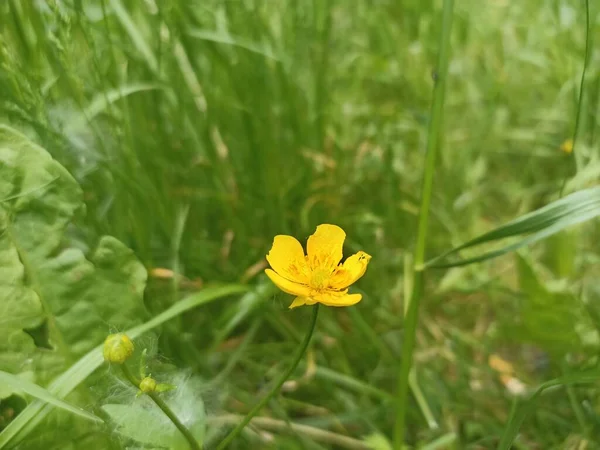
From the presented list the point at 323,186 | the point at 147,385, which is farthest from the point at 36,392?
the point at 323,186

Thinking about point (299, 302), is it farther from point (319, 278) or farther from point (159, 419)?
point (159, 419)

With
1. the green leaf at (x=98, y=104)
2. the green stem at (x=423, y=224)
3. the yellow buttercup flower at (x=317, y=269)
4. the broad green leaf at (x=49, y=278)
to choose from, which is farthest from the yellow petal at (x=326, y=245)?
the green leaf at (x=98, y=104)

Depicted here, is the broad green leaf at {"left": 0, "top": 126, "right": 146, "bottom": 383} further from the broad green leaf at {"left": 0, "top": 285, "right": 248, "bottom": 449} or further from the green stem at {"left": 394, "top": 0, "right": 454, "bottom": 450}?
the green stem at {"left": 394, "top": 0, "right": 454, "bottom": 450}

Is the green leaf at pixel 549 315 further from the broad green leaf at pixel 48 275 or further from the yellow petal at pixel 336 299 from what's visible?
the broad green leaf at pixel 48 275

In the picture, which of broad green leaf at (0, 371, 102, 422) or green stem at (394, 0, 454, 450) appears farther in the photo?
green stem at (394, 0, 454, 450)

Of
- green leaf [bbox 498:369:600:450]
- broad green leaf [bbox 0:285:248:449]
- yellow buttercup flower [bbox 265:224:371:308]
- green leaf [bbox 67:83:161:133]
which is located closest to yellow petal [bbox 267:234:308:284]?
yellow buttercup flower [bbox 265:224:371:308]

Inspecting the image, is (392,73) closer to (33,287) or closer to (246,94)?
(246,94)
